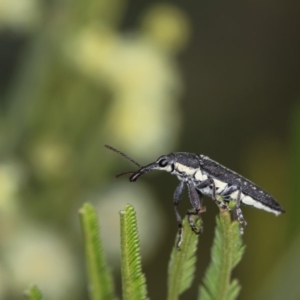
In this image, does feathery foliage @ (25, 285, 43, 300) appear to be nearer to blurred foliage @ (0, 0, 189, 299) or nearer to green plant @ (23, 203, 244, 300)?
green plant @ (23, 203, 244, 300)

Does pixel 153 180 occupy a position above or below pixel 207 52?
below

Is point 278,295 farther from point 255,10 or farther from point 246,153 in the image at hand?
point 255,10

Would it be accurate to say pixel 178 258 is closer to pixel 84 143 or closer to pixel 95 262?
pixel 95 262

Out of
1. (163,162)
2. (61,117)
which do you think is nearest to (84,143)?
(61,117)

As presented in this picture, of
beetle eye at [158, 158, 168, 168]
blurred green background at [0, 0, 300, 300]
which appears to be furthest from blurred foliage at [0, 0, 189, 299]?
beetle eye at [158, 158, 168, 168]

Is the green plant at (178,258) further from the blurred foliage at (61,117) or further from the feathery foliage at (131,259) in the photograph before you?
the blurred foliage at (61,117)

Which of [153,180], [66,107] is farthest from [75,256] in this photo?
[153,180]

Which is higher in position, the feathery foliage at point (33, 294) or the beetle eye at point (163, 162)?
the beetle eye at point (163, 162)

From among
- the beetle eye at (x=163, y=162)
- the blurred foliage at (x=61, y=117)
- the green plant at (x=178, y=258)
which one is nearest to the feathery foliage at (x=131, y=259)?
the green plant at (x=178, y=258)
